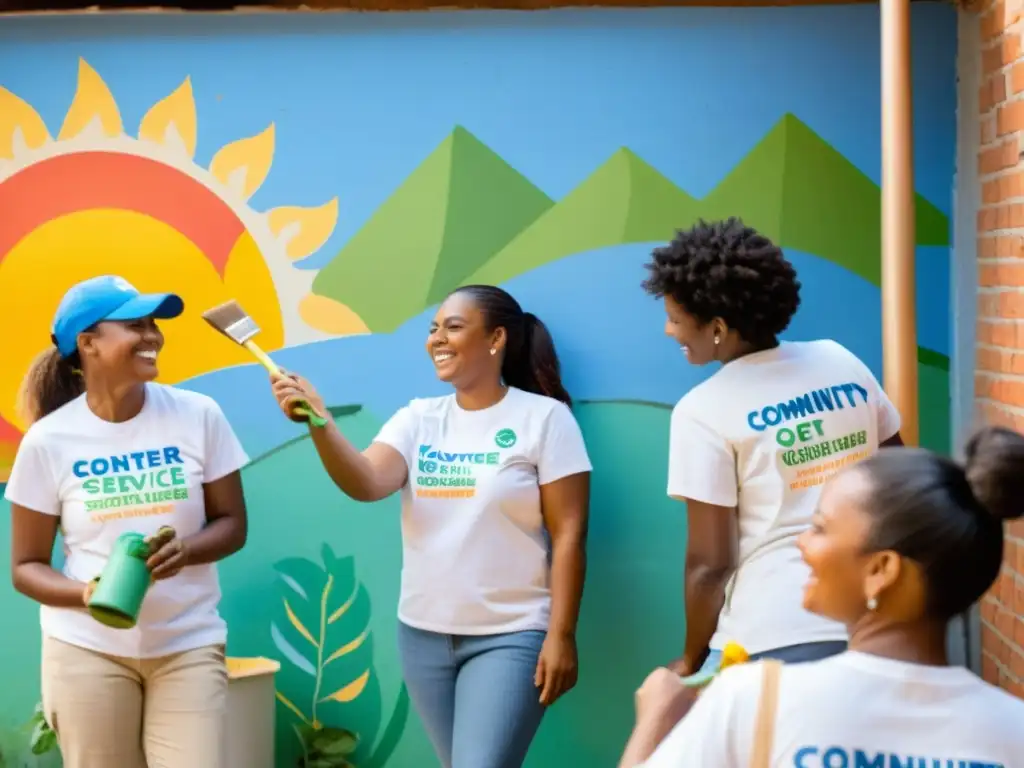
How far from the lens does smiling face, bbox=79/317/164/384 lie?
304cm

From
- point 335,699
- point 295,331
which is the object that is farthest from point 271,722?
point 295,331

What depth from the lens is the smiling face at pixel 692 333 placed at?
2838mm

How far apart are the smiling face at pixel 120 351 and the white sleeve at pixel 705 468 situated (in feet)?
4.29

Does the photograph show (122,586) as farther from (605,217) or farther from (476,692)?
(605,217)

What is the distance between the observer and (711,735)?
152 cm

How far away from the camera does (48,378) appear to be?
317 centimetres

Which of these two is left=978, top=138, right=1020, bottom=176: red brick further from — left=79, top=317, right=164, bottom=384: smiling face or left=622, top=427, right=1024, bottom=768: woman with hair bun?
left=79, top=317, right=164, bottom=384: smiling face

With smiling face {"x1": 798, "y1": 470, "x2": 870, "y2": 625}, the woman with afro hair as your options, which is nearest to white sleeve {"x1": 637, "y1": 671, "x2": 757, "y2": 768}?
smiling face {"x1": 798, "y1": 470, "x2": 870, "y2": 625}

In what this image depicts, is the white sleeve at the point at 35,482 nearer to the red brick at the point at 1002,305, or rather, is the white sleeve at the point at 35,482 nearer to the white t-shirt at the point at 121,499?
the white t-shirt at the point at 121,499

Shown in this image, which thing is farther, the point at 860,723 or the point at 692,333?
the point at 692,333

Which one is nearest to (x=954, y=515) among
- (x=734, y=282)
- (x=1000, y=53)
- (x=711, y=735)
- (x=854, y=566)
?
(x=854, y=566)

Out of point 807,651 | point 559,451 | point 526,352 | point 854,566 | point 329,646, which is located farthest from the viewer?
point 329,646

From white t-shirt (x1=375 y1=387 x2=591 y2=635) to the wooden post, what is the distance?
869 mm

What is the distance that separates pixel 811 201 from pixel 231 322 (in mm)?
1710
